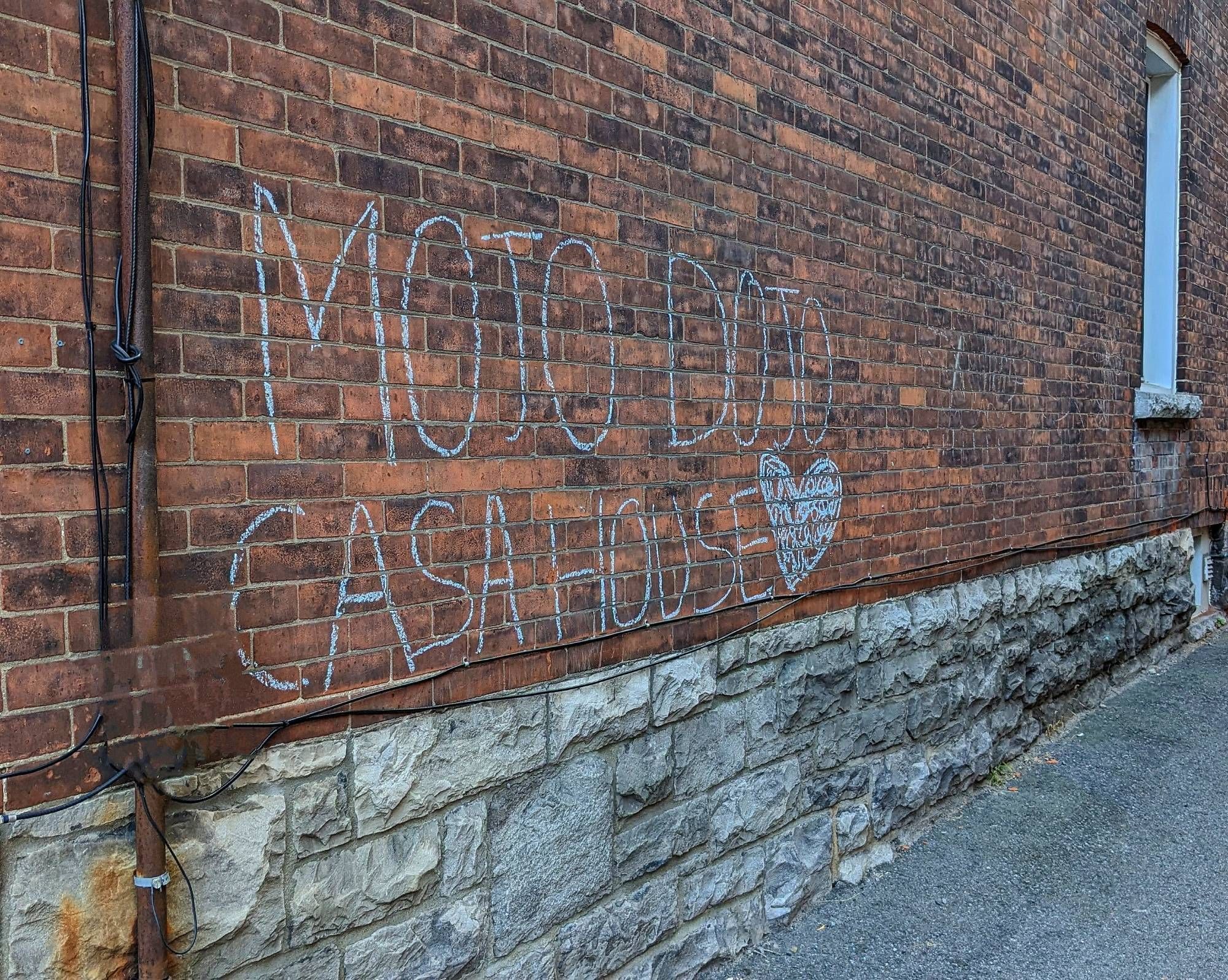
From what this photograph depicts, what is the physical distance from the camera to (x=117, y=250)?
1947mm

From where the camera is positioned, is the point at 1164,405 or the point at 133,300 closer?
the point at 133,300

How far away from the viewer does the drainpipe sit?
1924 mm

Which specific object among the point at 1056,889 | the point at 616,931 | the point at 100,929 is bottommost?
the point at 1056,889

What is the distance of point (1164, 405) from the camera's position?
7188mm

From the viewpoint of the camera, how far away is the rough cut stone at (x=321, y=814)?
226 cm

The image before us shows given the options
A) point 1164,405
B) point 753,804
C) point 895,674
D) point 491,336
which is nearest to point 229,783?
point 491,336

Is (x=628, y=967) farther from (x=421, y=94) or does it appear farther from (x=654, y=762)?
(x=421, y=94)

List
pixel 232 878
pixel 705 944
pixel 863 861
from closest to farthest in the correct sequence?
pixel 232 878 → pixel 705 944 → pixel 863 861

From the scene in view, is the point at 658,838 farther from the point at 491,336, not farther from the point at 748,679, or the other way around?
the point at 491,336

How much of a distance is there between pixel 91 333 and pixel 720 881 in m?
2.75

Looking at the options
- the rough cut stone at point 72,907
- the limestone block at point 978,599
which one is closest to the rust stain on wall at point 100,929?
the rough cut stone at point 72,907

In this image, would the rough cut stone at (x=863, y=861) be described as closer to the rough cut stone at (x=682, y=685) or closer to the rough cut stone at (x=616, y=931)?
the rough cut stone at (x=616, y=931)

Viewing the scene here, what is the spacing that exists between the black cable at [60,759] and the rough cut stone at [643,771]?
63.8 inches

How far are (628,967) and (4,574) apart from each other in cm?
225
